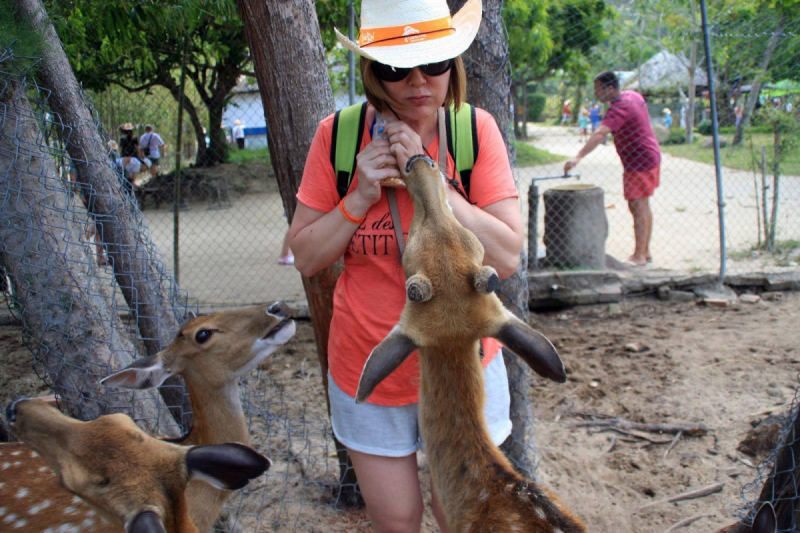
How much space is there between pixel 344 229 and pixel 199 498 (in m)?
1.38

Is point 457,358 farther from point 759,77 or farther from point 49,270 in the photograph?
point 759,77

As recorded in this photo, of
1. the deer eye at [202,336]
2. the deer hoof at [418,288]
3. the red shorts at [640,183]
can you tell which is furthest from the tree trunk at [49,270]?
the red shorts at [640,183]

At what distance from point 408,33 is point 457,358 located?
1113 millimetres

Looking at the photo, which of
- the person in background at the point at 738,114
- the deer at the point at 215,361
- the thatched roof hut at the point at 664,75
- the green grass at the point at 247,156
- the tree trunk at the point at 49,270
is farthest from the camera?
the thatched roof hut at the point at 664,75

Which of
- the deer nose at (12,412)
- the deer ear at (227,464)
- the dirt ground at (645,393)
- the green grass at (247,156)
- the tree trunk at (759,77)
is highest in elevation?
the tree trunk at (759,77)

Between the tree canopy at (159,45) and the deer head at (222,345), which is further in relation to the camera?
the tree canopy at (159,45)

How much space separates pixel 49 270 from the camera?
9.89ft

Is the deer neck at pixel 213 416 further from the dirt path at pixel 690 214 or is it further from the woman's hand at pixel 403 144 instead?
the dirt path at pixel 690 214

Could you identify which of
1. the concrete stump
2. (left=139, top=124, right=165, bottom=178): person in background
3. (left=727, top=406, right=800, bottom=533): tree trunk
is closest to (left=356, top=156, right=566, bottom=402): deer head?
(left=727, top=406, right=800, bottom=533): tree trunk

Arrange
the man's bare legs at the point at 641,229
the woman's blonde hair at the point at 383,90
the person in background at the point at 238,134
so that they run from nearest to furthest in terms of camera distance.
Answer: the woman's blonde hair at the point at 383,90 → the man's bare legs at the point at 641,229 → the person in background at the point at 238,134

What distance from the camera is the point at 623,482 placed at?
419 centimetres

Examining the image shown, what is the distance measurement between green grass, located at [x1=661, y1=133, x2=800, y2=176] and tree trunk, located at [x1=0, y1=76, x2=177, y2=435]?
8.12 meters

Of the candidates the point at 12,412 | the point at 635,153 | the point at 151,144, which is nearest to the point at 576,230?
the point at 635,153

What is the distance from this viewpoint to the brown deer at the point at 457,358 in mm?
1971
